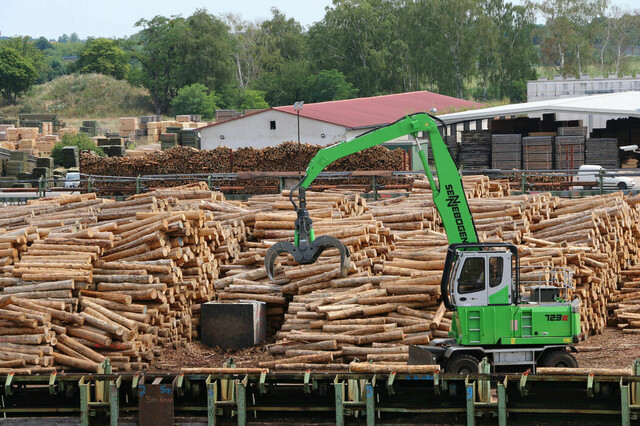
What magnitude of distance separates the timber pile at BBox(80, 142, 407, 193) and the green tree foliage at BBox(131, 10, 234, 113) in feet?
196

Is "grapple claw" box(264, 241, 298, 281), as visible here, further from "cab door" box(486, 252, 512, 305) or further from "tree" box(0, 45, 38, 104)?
"tree" box(0, 45, 38, 104)

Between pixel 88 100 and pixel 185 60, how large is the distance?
11.0m

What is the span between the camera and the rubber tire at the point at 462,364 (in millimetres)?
16312

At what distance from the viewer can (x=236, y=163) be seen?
134 ft

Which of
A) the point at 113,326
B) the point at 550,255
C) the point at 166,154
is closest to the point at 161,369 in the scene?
the point at 113,326

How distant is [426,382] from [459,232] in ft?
11.4

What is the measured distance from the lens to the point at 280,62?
Result: 385ft

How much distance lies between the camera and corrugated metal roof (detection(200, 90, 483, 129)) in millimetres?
50250

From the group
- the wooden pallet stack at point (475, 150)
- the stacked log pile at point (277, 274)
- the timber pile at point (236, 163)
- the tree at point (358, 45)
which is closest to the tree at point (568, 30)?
the tree at point (358, 45)

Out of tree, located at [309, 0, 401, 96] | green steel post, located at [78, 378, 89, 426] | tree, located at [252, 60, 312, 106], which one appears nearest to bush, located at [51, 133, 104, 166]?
tree, located at [252, 60, 312, 106]

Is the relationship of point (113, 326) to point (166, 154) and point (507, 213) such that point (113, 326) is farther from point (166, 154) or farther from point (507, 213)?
point (166, 154)

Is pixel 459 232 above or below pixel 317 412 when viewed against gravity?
above

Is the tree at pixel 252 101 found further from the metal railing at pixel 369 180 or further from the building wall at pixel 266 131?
the metal railing at pixel 369 180

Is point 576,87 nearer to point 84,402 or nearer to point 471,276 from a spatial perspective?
point 471,276
